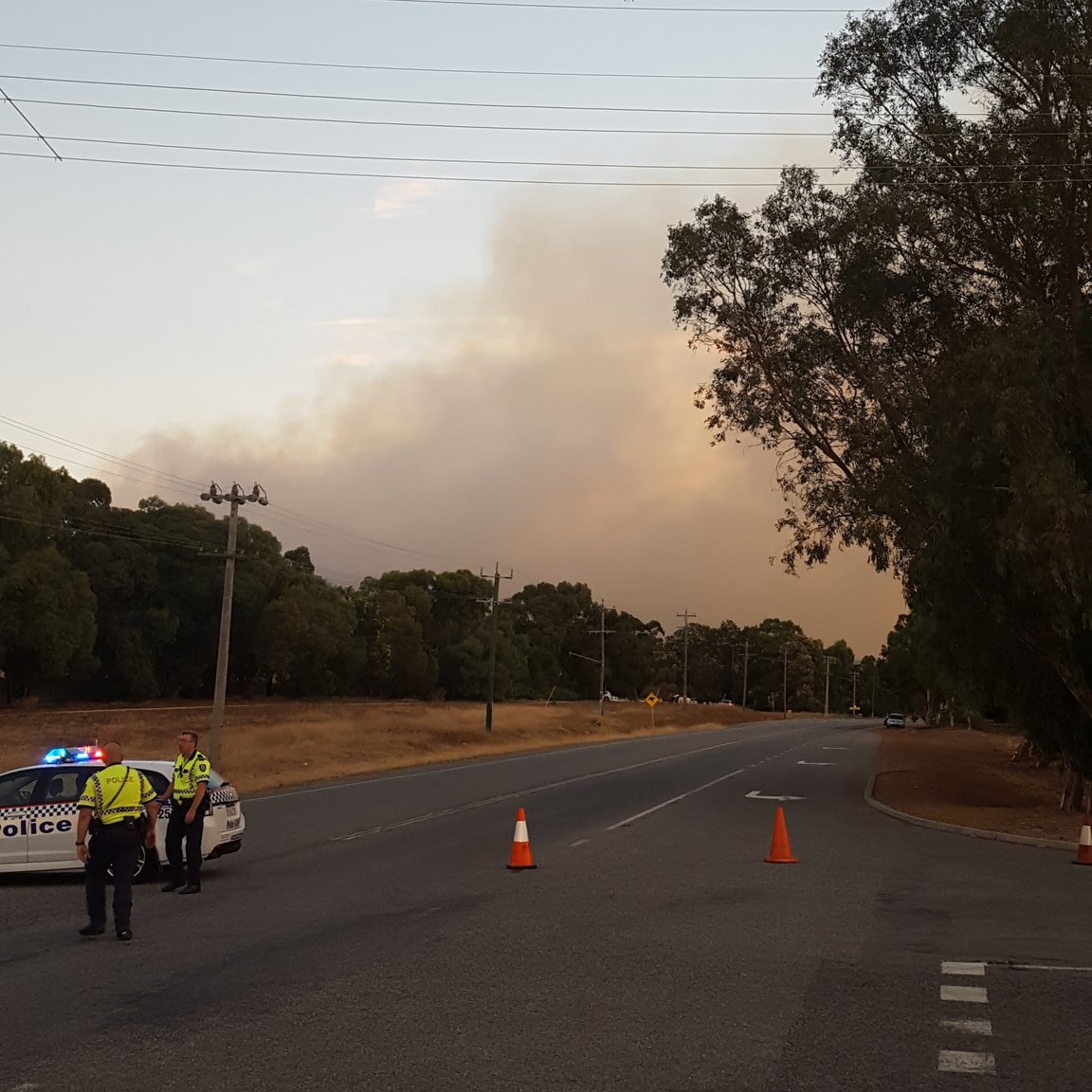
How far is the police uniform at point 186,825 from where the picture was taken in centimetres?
1447

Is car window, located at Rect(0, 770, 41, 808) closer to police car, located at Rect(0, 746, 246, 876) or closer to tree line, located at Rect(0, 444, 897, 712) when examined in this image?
police car, located at Rect(0, 746, 246, 876)

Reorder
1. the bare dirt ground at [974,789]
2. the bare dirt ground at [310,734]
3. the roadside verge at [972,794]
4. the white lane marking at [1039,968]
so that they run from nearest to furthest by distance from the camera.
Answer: the white lane marking at [1039,968] → the roadside verge at [972,794] → the bare dirt ground at [974,789] → the bare dirt ground at [310,734]

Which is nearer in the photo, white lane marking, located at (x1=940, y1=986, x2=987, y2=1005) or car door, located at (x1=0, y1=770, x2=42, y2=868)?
white lane marking, located at (x1=940, y1=986, x2=987, y2=1005)

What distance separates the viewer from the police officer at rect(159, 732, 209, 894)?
14422 millimetres

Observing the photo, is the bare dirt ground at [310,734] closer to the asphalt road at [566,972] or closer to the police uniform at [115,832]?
the asphalt road at [566,972]

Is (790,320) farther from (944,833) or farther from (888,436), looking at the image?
(944,833)

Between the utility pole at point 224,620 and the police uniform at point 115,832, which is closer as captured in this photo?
the police uniform at point 115,832

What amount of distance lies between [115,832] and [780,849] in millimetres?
9321

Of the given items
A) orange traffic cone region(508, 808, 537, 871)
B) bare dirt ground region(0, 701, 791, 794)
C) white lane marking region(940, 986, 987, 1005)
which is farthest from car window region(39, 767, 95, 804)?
bare dirt ground region(0, 701, 791, 794)

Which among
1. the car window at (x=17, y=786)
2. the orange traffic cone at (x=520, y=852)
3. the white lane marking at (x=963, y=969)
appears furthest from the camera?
the orange traffic cone at (x=520, y=852)

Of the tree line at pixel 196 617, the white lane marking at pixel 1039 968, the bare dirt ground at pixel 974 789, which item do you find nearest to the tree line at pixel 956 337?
the bare dirt ground at pixel 974 789

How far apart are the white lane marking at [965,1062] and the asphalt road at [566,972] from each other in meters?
0.03

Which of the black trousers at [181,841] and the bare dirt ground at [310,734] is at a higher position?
the black trousers at [181,841]

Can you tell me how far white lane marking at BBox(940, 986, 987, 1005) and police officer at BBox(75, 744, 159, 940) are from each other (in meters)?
6.81
